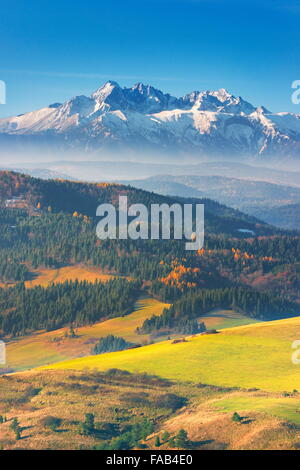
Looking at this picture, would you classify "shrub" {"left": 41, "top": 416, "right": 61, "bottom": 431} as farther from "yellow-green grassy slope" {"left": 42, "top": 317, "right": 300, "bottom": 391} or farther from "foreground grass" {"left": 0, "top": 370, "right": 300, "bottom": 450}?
"yellow-green grassy slope" {"left": 42, "top": 317, "right": 300, "bottom": 391}

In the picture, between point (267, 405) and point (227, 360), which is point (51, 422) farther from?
point (227, 360)

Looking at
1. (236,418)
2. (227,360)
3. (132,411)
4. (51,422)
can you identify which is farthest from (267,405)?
(227,360)

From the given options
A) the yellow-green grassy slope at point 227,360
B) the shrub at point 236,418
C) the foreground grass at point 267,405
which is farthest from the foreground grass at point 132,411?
the yellow-green grassy slope at point 227,360

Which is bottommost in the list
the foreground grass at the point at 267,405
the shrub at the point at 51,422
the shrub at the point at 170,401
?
the shrub at the point at 51,422

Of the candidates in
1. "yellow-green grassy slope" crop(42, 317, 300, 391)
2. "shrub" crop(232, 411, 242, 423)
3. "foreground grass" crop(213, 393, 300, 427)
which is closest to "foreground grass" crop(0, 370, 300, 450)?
"foreground grass" crop(213, 393, 300, 427)

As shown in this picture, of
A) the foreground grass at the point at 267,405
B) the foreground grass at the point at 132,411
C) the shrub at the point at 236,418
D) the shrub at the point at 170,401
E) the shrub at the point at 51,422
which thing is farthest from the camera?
the shrub at the point at 170,401

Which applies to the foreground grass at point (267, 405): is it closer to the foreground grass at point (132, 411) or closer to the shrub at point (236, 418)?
the foreground grass at point (132, 411)

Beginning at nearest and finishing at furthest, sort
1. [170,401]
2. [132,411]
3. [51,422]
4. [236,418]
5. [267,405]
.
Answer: [236,418], [267,405], [51,422], [132,411], [170,401]
